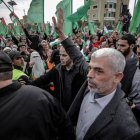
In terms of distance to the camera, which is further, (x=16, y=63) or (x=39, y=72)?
(x=39, y=72)

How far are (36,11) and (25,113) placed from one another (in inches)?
334

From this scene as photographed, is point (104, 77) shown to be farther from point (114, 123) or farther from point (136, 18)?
point (136, 18)

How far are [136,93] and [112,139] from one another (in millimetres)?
1571

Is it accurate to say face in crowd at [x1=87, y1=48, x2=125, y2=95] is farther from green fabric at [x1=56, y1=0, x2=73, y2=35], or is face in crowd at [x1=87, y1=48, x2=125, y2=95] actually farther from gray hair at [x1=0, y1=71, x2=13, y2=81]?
green fabric at [x1=56, y1=0, x2=73, y2=35]

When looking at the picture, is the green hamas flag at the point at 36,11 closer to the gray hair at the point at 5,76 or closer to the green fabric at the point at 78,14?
the green fabric at the point at 78,14

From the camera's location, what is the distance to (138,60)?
3473 millimetres

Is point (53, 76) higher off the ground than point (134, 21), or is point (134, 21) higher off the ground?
point (134, 21)

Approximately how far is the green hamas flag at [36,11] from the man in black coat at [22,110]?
26.7 feet

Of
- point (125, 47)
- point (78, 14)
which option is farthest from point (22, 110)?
point (78, 14)

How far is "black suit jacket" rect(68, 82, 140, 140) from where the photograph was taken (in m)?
1.70

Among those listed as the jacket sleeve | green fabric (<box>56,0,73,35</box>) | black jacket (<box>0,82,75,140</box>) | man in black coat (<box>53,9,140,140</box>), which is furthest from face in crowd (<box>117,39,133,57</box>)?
green fabric (<box>56,0,73,35</box>)

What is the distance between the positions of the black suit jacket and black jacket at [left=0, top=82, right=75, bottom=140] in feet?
1.04

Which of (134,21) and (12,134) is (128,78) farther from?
(134,21)

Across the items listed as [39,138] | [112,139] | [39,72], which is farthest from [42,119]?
[39,72]
